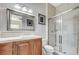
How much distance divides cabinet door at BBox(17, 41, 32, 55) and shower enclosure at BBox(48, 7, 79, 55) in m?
0.30

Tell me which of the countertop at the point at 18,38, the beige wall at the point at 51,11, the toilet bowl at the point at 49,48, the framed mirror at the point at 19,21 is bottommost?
the toilet bowl at the point at 49,48

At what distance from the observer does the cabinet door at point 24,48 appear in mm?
1515

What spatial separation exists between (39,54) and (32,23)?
431 mm

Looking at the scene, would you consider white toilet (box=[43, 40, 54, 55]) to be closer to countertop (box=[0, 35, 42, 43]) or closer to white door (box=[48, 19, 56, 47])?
white door (box=[48, 19, 56, 47])

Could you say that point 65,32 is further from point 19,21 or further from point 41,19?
point 19,21

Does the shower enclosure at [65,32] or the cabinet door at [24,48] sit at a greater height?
the shower enclosure at [65,32]

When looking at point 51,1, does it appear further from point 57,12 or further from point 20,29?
point 20,29

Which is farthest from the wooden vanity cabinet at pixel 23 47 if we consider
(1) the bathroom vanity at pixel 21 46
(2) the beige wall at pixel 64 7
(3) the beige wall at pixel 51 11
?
(2) the beige wall at pixel 64 7

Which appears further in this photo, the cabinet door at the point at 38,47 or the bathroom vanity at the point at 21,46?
the cabinet door at the point at 38,47

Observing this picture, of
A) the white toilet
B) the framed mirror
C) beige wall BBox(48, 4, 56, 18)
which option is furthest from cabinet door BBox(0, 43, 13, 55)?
beige wall BBox(48, 4, 56, 18)

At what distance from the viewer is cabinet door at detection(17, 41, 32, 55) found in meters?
1.51

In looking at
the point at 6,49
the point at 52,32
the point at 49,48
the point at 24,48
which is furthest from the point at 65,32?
the point at 6,49

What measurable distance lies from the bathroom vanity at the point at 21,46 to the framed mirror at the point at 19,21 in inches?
5.7

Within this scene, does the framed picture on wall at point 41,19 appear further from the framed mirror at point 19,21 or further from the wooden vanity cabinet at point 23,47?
the wooden vanity cabinet at point 23,47
